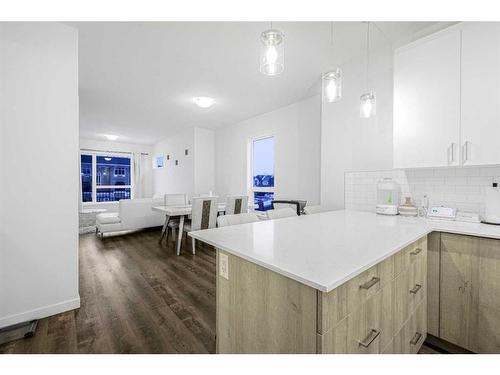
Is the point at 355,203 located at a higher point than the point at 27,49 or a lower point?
lower

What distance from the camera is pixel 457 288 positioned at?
4.72 feet

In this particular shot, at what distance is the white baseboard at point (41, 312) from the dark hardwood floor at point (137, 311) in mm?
57

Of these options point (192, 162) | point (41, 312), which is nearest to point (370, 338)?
point (41, 312)

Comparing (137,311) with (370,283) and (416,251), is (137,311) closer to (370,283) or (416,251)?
(370,283)

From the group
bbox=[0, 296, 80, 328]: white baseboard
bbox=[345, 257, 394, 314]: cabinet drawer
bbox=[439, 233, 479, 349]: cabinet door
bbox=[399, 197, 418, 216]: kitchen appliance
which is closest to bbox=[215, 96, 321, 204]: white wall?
bbox=[399, 197, 418, 216]: kitchen appliance

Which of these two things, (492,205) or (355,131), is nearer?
(492,205)

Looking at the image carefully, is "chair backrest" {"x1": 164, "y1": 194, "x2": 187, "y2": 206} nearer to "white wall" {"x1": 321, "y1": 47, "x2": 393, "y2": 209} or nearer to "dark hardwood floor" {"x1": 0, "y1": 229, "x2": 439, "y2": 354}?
"dark hardwood floor" {"x1": 0, "y1": 229, "x2": 439, "y2": 354}

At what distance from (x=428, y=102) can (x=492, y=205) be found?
892 millimetres

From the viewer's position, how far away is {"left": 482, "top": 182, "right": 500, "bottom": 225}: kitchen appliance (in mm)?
1590

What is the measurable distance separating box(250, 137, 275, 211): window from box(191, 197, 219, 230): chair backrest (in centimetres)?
141

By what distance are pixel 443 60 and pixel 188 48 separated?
231 cm
